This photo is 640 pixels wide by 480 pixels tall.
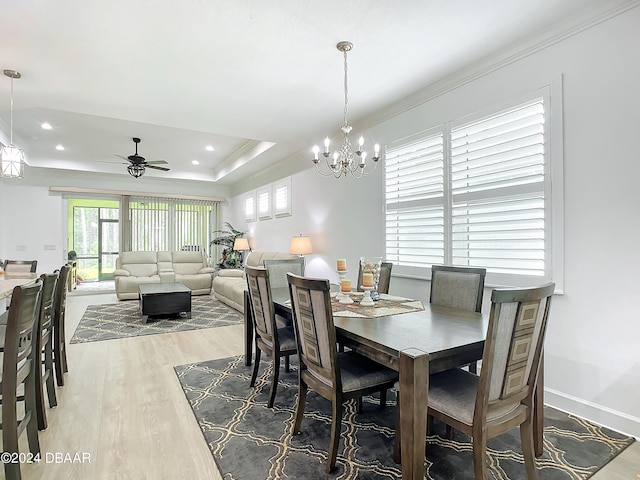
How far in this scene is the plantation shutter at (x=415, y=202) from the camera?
336cm

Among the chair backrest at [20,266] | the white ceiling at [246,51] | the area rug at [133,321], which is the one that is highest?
the white ceiling at [246,51]

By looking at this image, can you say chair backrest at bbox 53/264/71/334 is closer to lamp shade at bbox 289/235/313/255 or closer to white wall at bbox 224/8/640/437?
lamp shade at bbox 289/235/313/255

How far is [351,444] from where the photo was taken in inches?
79.0

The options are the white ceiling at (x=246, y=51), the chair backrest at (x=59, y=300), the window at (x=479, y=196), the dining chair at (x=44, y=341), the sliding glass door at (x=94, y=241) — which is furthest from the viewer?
the sliding glass door at (x=94, y=241)

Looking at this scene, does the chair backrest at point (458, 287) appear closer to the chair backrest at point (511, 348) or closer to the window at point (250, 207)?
the chair backrest at point (511, 348)

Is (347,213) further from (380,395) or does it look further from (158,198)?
(158,198)

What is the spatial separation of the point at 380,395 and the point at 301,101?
Result: 3.02 m

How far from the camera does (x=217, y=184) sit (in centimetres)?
949

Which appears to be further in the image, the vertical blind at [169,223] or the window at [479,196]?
the vertical blind at [169,223]

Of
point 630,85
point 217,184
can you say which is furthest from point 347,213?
point 217,184

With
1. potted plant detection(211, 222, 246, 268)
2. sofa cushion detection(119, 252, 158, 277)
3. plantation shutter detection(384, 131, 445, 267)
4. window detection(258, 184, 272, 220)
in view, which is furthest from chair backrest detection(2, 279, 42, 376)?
potted plant detection(211, 222, 246, 268)

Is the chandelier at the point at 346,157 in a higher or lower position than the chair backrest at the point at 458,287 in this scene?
higher

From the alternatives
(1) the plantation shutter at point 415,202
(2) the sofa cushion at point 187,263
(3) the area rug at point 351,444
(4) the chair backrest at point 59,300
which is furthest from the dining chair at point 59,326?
(2) the sofa cushion at point 187,263

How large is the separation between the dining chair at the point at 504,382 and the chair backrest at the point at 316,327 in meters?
0.52
